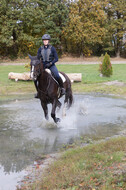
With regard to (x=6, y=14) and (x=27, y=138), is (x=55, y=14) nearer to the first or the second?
(x=6, y=14)

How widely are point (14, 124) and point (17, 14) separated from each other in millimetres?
32765

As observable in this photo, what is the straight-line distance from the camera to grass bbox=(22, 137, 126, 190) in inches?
177

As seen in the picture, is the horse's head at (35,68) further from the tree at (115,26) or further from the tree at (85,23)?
the tree at (115,26)

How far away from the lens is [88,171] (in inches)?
199

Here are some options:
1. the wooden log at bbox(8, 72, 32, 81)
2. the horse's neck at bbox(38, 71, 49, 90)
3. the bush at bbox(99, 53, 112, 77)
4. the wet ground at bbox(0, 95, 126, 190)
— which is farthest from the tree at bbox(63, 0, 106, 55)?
the horse's neck at bbox(38, 71, 49, 90)

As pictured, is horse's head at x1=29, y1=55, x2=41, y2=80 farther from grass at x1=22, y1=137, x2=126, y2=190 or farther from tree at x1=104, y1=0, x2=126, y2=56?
tree at x1=104, y1=0, x2=126, y2=56

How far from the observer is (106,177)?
4648 mm

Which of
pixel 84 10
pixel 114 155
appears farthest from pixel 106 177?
pixel 84 10

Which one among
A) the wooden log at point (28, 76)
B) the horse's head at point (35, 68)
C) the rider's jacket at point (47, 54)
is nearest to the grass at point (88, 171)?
the horse's head at point (35, 68)

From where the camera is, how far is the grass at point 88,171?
4.49m

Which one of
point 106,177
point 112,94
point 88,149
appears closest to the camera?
point 106,177

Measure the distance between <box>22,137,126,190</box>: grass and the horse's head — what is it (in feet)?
8.27

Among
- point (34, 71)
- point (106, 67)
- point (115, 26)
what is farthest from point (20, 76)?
point (115, 26)

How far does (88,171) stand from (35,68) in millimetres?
3702
